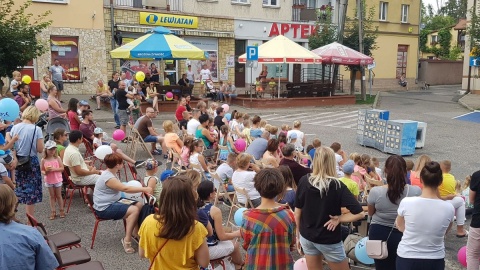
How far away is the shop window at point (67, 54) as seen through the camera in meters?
21.0

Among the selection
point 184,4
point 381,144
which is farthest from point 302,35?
point 381,144

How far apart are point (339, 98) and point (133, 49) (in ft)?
39.4

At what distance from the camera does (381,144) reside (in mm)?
12273

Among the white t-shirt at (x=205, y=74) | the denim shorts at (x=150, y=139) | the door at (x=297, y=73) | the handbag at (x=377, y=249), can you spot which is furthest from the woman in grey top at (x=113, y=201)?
the door at (x=297, y=73)

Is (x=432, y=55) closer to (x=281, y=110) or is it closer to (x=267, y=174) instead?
(x=281, y=110)

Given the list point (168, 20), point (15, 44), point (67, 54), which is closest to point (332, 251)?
point (15, 44)

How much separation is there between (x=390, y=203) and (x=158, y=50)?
41.7ft

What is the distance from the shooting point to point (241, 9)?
2692 centimetres

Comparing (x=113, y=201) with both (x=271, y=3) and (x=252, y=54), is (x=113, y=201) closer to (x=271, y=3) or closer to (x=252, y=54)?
(x=252, y=54)

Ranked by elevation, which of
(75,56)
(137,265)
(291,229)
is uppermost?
(75,56)

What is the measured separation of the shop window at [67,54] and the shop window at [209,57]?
6.23 m

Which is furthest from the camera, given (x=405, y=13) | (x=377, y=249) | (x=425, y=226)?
(x=405, y=13)

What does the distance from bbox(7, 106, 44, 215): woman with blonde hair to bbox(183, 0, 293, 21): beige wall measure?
19.5 m

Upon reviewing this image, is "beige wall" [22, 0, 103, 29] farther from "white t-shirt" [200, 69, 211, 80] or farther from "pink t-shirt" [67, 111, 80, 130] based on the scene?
"pink t-shirt" [67, 111, 80, 130]
